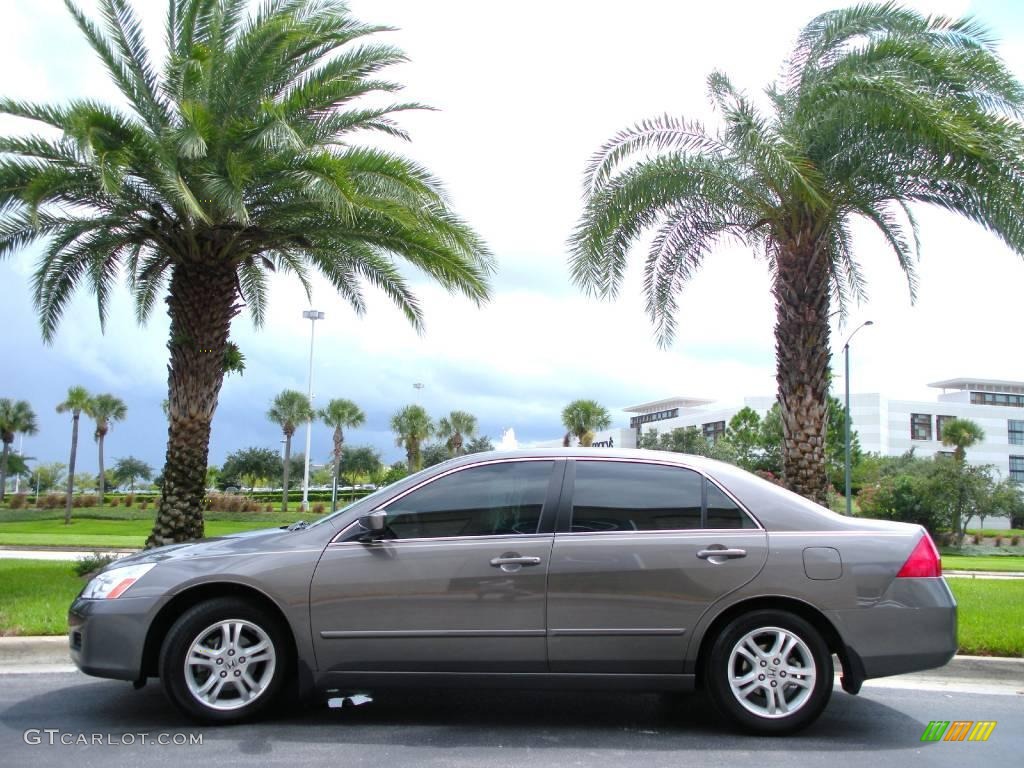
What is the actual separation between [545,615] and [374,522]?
107 centimetres

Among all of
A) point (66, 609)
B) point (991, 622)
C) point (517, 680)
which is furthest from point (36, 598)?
point (991, 622)

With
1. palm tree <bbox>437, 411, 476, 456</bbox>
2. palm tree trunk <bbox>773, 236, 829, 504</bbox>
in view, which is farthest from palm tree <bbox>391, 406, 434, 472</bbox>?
palm tree trunk <bbox>773, 236, 829, 504</bbox>

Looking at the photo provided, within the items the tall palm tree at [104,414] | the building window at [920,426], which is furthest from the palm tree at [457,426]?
the building window at [920,426]

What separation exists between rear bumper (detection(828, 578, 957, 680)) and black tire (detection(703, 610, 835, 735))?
0.63 ft

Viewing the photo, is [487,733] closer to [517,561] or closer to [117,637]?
[517,561]

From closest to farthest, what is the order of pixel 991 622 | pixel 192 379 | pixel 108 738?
pixel 108 738 → pixel 991 622 → pixel 192 379

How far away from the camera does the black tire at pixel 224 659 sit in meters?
4.86

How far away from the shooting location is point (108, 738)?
4746 millimetres

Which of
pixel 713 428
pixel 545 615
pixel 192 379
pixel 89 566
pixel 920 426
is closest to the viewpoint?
pixel 545 615

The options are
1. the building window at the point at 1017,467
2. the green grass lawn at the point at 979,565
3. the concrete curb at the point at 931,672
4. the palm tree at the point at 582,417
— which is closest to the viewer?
the concrete curb at the point at 931,672

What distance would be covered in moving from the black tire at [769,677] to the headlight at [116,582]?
322 cm

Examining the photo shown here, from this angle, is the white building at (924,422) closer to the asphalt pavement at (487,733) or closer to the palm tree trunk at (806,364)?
the palm tree trunk at (806,364)

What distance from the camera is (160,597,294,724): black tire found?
4.86 meters

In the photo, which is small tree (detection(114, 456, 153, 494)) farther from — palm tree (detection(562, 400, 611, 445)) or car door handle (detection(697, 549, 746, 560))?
car door handle (detection(697, 549, 746, 560))
